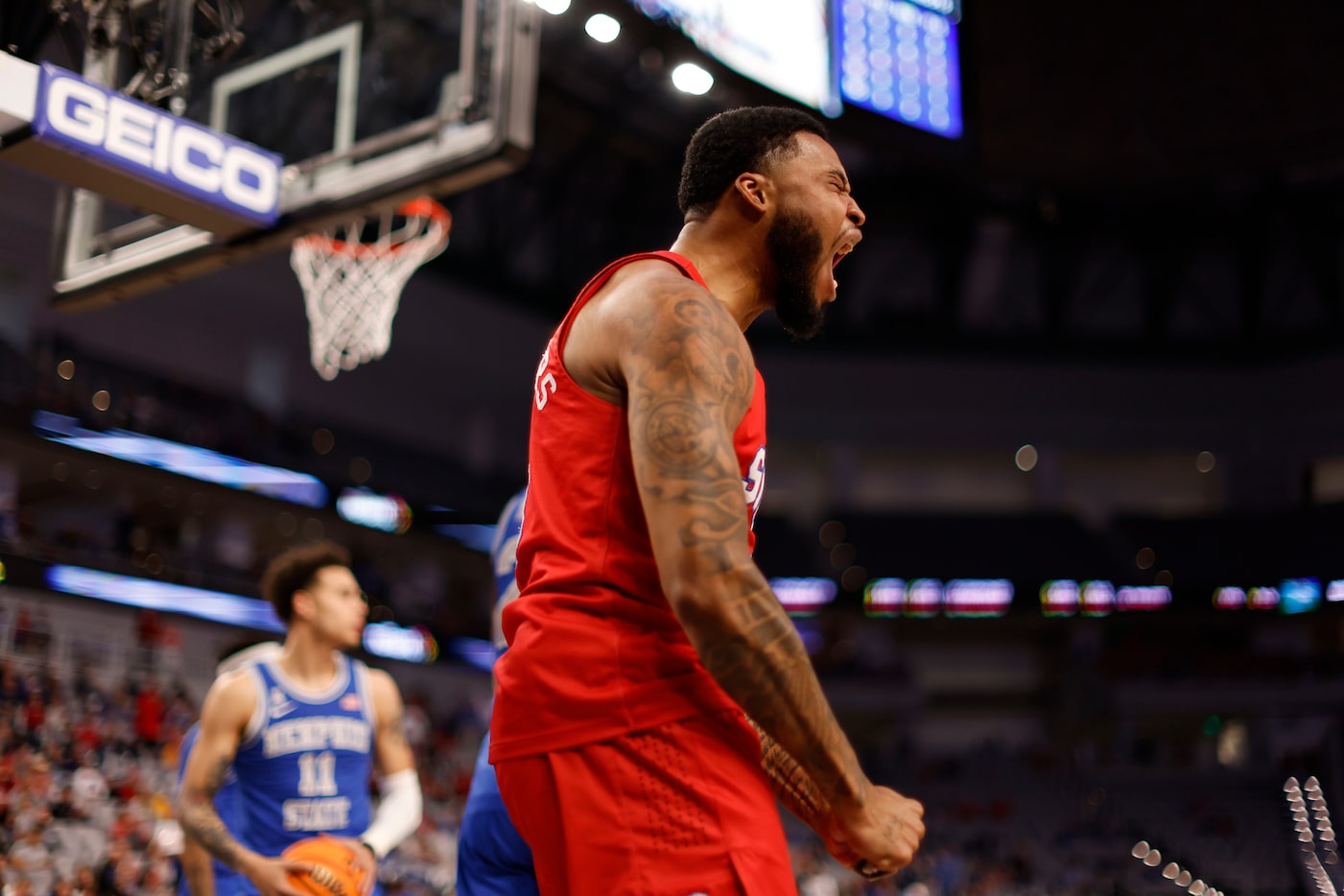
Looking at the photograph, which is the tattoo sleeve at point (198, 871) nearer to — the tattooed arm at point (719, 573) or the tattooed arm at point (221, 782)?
the tattooed arm at point (221, 782)

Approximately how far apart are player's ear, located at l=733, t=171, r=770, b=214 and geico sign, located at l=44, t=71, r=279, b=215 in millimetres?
3824

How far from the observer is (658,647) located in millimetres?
2031

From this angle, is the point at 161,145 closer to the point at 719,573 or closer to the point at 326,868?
the point at 326,868

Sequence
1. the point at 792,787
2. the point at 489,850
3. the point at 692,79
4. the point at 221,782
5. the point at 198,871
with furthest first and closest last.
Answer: the point at 692,79, the point at 198,871, the point at 221,782, the point at 489,850, the point at 792,787

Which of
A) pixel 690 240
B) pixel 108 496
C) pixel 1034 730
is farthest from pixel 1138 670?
pixel 690 240

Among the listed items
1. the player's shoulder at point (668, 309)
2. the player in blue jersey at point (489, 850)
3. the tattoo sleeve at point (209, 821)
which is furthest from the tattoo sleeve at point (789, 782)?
the tattoo sleeve at point (209, 821)

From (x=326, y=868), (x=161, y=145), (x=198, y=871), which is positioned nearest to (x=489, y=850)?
(x=326, y=868)

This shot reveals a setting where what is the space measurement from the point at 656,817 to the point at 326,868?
301 cm

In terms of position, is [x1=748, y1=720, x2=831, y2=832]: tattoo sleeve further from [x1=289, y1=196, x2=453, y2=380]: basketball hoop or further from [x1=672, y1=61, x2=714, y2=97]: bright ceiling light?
[x1=672, y1=61, x2=714, y2=97]: bright ceiling light

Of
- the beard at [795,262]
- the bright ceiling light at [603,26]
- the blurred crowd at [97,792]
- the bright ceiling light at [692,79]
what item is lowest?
the blurred crowd at [97,792]

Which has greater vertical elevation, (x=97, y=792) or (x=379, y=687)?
(x=379, y=687)

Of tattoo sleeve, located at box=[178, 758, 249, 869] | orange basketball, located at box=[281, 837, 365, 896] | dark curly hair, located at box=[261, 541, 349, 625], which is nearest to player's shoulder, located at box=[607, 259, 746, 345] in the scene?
orange basketball, located at box=[281, 837, 365, 896]

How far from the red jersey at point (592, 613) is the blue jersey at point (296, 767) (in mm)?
3351

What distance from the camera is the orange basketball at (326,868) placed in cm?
452
